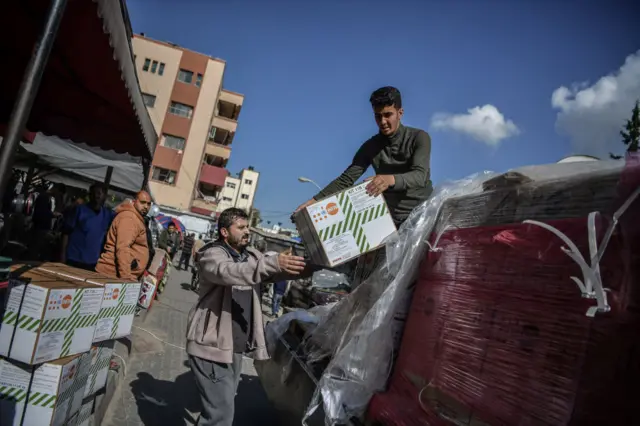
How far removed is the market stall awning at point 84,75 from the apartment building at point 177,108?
3164cm

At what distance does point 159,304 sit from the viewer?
9031mm

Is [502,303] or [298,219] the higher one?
[298,219]

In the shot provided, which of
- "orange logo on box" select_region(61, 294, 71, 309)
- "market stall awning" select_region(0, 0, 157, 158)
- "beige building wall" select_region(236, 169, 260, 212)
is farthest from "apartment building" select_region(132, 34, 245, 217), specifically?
"beige building wall" select_region(236, 169, 260, 212)

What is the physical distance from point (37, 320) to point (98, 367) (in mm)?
954

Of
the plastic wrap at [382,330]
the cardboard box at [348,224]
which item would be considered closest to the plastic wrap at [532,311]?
the plastic wrap at [382,330]

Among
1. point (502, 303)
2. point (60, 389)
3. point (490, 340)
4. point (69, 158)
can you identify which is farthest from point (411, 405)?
point (69, 158)

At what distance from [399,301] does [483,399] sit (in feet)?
2.45

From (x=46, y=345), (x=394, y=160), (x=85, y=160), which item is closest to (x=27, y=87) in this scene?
(x=46, y=345)

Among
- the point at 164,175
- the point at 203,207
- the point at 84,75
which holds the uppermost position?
the point at 164,175

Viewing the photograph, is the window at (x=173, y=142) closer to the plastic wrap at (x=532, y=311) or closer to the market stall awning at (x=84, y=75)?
the market stall awning at (x=84, y=75)

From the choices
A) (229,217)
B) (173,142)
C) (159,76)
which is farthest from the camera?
(173,142)

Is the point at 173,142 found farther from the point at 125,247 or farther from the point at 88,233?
the point at 125,247

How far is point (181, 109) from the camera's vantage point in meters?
36.9

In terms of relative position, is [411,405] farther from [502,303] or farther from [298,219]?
[298,219]
